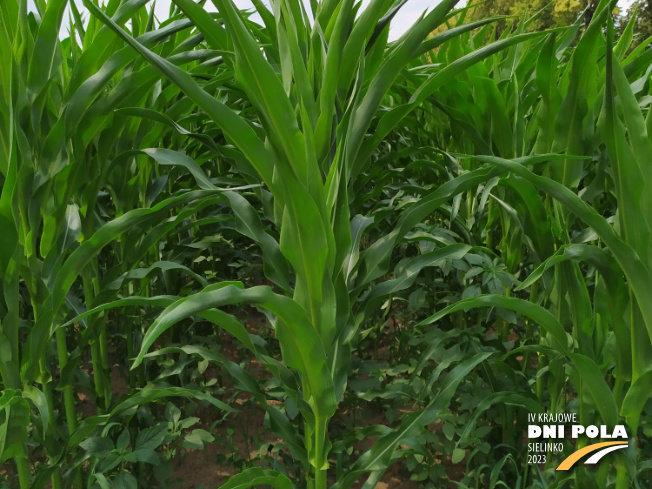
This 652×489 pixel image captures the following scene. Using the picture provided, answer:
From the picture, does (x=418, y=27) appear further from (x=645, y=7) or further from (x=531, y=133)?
(x=645, y=7)

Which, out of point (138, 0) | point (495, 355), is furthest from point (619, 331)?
point (138, 0)

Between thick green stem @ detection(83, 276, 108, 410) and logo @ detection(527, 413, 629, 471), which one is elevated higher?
thick green stem @ detection(83, 276, 108, 410)

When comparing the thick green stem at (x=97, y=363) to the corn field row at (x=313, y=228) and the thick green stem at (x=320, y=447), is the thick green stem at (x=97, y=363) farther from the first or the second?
the thick green stem at (x=320, y=447)

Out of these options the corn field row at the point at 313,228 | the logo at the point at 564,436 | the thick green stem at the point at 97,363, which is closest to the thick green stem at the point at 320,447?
the corn field row at the point at 313,228

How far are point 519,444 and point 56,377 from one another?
173 centimetres

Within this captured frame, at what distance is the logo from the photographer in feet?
3.89

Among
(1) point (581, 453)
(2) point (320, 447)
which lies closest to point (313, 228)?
(2) point (320, 447)

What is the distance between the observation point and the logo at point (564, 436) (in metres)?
1.18

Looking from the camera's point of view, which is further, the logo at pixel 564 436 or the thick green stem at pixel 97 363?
the thick green stem at pixel 97 363

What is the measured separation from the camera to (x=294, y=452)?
4.08ft

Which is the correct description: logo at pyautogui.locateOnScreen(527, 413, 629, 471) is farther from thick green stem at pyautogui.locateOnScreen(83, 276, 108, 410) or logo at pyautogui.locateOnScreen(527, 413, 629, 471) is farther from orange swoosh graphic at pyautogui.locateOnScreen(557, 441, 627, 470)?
thick green stem at pyautogui.locateOnScreen(83, 276, 108, 410)

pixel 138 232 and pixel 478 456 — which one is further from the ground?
pixel 138 232

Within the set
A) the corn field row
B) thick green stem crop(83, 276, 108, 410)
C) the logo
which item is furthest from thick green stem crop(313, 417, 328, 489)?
thick green stem crop(83, 276, 108, 410)

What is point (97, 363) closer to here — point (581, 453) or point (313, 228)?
point (313, 228)
